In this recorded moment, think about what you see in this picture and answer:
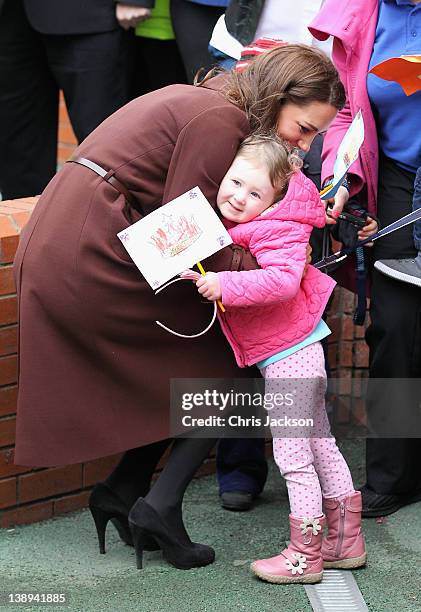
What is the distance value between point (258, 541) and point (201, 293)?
891 millimetres

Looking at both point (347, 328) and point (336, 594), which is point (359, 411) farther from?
point (336, 594)

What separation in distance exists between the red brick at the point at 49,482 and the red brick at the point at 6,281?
57 centimetres

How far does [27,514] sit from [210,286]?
1.07m

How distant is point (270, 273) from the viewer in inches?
137

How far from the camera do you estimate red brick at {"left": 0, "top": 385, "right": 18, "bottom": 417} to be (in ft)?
13.0

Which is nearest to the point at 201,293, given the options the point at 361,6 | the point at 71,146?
the point at 361,6

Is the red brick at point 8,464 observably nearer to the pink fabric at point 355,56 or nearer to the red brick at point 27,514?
the red brick at point 27,514

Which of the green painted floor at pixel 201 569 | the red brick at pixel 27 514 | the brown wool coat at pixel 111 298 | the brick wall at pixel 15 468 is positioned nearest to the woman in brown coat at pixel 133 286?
the brown wool coat at pixel 111 298

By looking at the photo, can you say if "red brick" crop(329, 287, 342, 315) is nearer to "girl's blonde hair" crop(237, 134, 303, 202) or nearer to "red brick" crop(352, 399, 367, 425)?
"red brick" crop(352, 399, 367, 425)

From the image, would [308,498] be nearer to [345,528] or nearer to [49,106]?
[345,528]

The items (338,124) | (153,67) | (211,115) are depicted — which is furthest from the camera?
(153,67)

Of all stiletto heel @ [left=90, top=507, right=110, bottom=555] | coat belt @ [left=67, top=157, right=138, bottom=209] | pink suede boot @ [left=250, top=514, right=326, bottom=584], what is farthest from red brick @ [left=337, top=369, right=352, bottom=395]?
coat belt @ [left=67, top=157, right=138, bottom=209]

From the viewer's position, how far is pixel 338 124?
13.4 feet

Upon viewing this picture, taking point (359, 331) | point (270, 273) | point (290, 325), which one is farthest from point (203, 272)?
point (359, 331)
